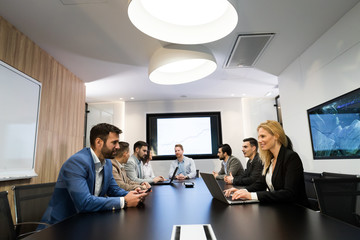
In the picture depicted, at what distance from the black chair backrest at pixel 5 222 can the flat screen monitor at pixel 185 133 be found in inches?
215

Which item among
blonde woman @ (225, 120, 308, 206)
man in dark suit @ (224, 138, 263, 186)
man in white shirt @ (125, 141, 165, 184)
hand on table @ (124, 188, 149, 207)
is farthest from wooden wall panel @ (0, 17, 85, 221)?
blonde woman @ (225, 120, 308, 206)

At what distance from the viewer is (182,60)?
2.77 m

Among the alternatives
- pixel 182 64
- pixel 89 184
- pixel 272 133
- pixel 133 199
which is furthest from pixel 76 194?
pixel 182 64

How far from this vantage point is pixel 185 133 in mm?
6973

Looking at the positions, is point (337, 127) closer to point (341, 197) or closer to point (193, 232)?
point (341, 197)

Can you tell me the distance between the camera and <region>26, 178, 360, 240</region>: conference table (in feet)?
3.00

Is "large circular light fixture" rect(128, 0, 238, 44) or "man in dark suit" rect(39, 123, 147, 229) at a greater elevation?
"large circular light fixture" rect(128, 0, 238, 44)

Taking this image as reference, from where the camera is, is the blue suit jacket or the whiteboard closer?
the blue suit jacket

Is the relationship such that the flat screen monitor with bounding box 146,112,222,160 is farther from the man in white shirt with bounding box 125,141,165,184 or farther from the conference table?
the conference table

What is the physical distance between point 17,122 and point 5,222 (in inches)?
90.6

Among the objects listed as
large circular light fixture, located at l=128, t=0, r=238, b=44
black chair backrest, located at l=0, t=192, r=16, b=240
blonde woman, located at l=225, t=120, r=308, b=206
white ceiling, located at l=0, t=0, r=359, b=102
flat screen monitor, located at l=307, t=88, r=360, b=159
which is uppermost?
white ceiling, located at l=0, t=0, r=359, b=102

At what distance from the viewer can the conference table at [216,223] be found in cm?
92

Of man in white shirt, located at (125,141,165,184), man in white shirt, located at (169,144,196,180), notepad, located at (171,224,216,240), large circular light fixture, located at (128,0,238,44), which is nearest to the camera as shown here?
notepad, located at (171,224,216,240)

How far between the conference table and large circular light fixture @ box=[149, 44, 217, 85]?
6.01ft
